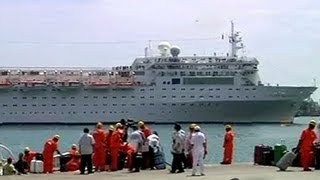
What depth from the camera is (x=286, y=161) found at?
1967 centimetres

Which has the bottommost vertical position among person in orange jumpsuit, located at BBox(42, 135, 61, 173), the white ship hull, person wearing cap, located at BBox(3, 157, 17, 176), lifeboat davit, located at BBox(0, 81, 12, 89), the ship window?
person wearing cap, located at BBox(3, 157, 17, 176)

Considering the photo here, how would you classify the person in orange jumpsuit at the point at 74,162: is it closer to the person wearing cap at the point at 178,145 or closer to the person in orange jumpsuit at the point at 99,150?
the person in orange jumpsuit at the point at 99,150

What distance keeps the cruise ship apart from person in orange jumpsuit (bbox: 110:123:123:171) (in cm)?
8118

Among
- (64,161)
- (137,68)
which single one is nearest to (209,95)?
(137,68)

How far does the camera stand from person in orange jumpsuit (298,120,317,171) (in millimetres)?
19453

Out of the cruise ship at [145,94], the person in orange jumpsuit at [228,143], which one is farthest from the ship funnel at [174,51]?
the person in orange jumpsuit at [228,143]

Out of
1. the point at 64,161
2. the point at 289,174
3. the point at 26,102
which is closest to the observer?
the point at 289,174

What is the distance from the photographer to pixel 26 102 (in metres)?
103

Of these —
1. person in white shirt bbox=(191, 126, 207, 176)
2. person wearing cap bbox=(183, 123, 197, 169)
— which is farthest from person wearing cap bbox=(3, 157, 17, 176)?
person in white shirt bbox=(191, 126, 207, 176)

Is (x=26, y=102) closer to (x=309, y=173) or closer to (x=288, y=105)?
(x=288, y=105)

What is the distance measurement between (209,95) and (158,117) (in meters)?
7.05

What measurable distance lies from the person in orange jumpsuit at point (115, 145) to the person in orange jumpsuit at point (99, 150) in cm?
23

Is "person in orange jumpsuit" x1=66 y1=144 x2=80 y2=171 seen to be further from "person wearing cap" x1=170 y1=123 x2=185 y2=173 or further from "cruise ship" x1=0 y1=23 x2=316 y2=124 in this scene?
"cruise ship" x1=0 y1=23 x2=316 y2=124

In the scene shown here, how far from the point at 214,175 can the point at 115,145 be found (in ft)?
9.40
